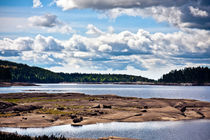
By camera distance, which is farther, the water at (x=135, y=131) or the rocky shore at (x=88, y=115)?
the rocky shore at (x=88, y=115)

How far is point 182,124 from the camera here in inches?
2057

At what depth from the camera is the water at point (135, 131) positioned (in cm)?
4091

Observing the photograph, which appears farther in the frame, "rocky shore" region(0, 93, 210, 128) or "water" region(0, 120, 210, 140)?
"rocky shore" region(0, 93, 210, 128)

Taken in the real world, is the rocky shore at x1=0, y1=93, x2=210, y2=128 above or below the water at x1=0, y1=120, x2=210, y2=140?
above

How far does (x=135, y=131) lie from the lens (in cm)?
4422

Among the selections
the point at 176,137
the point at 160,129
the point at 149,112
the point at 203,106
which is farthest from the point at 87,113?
the point at 203,106

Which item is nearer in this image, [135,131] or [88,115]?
[135,131]

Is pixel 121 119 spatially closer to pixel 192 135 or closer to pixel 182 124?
pixel 182 124

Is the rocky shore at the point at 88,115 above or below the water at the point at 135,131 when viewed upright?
above

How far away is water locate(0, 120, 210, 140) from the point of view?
40.9 metres

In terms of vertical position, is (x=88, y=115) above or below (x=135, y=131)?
above

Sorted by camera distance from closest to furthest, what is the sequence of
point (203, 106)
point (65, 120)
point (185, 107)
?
point (65, 120)
point (185, 107)
point (203, 106)

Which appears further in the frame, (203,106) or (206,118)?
(203,106)

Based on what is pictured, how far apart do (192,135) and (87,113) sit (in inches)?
904
